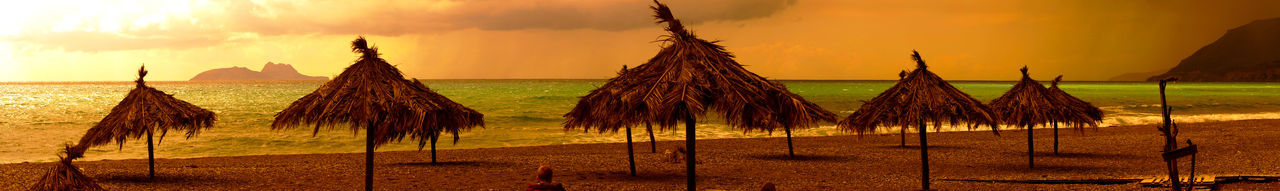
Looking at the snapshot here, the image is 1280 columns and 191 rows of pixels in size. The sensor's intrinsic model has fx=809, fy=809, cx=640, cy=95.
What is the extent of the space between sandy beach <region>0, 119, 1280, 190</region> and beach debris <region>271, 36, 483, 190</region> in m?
3.84

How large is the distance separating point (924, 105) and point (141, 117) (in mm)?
13887

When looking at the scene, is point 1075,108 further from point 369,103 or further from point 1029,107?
point 369,103

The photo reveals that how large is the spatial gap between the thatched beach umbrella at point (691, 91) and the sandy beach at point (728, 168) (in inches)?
187

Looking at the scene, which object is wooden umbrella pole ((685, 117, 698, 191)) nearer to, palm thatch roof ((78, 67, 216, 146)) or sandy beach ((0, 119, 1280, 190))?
sandy beach ((0, 119, 1280, 190))

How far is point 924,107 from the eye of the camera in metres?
12.9

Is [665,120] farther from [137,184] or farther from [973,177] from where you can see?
[137,184]

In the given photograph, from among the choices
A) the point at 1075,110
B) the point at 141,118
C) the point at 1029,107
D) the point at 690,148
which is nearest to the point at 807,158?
the point at 1029,107

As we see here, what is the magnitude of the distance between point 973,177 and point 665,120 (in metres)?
9.42

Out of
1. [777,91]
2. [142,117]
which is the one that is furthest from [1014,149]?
[142,117]

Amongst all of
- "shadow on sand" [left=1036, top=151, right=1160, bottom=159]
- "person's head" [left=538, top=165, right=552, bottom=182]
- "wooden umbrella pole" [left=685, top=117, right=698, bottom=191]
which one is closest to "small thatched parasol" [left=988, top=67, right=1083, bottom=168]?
"shadow on sand" [left=1036, top=151, right=1160, bottom=159]

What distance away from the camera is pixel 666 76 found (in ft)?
32.4

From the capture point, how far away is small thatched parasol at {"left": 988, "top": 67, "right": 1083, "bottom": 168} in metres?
17.4

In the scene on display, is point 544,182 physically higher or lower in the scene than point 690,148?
lower

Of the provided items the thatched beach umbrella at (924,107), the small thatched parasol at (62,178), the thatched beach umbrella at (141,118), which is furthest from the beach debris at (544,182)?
the thatched beach umbrella at (141,118)
